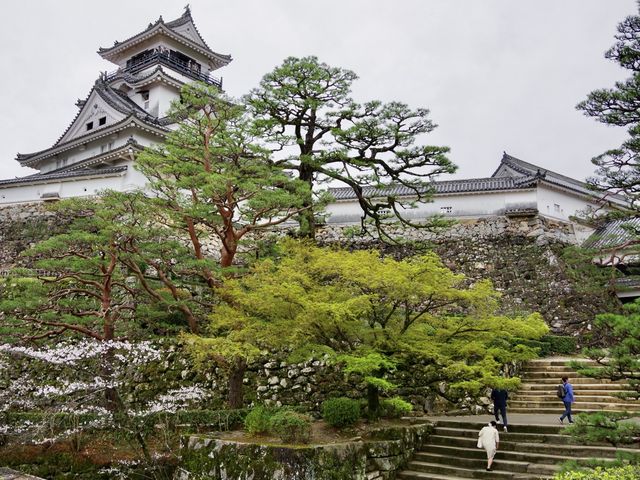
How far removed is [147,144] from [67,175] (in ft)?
13.8

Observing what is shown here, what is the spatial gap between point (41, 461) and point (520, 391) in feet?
41.3

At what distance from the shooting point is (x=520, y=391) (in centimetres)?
1427

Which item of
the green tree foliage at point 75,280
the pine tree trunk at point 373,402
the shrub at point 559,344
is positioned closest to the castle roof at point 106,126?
the green tree foliage at point 75,280

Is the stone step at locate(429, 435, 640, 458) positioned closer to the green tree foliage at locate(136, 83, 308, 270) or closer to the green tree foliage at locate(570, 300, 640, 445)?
the green tree foliage at locate(570, 300, 640, 445)

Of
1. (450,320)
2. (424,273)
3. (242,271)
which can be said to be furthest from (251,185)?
(450,320)

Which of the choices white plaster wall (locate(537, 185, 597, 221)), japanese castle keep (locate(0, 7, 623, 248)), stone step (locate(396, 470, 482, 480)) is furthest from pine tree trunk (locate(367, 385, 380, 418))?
white plaster wall (locate(537, 185, 597, 221))

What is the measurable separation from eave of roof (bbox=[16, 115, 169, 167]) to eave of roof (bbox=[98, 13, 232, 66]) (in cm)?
883

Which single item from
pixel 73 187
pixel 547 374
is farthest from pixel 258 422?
pixel 73 187

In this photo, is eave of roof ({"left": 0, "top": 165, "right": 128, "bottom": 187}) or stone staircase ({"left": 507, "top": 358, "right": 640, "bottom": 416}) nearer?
stone staircase ({"left": 507, "top": 358, "right": 640, "bottom": 416})

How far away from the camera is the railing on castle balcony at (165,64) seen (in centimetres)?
3061

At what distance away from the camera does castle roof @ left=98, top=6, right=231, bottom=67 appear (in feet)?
102

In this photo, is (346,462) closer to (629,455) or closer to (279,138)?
(629,455)

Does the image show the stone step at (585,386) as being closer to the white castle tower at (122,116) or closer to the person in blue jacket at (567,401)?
the person in blue jacket at (567,401)

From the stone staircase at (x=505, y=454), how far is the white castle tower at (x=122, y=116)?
707 inches
